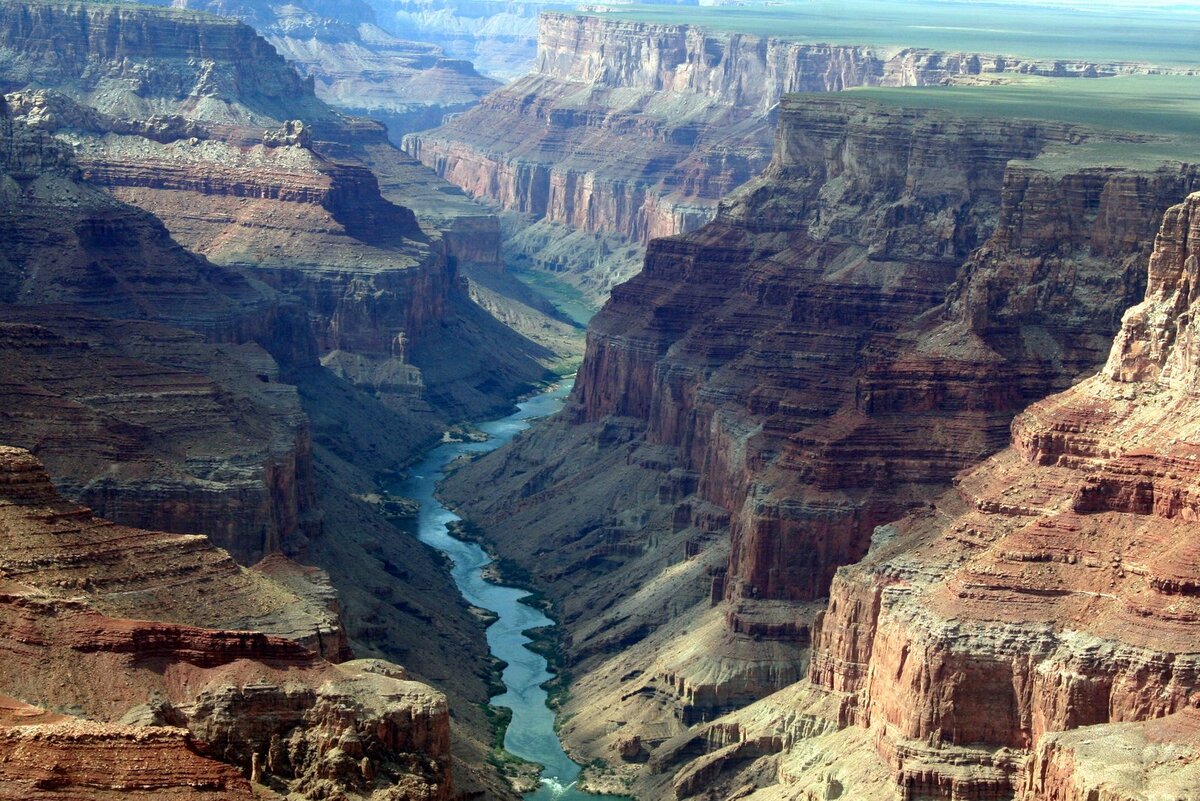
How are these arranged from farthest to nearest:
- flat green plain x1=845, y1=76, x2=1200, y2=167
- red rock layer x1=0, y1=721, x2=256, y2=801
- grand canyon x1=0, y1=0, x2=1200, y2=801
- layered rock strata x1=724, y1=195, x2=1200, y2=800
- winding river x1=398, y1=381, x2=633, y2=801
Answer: flat green plain x1=845, y1=76, x2=1200, y2=167
winding river x1=398, y1=381, x2=633, y2=801
layered rock strata x1=724, y1=195, x2=1200, y2=800
grand canyon x1=0, y1=0, x2=1200, y2=801
red rock layer x1=0, y1=721, x2=256, y2=801

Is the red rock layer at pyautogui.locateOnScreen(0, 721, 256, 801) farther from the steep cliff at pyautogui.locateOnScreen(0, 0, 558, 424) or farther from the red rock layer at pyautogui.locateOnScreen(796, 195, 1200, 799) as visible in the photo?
the steep cliff at pyautogui.locateOnScreen(0, 0, 558, 424)

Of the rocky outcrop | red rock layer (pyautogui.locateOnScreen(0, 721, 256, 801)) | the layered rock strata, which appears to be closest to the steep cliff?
the layered rock strata

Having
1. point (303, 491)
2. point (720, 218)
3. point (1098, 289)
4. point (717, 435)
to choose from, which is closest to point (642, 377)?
Result: point (720, 218)

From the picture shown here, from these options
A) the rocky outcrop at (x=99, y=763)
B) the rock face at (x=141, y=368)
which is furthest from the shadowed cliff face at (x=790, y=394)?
the rocky outcrop at (x=99, y=763)

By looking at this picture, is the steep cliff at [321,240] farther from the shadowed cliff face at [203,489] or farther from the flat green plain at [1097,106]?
the flat green plain at [1097,106]

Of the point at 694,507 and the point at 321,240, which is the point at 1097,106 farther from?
the point at 321,240

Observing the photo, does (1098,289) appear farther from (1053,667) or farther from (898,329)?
(1053,667)
